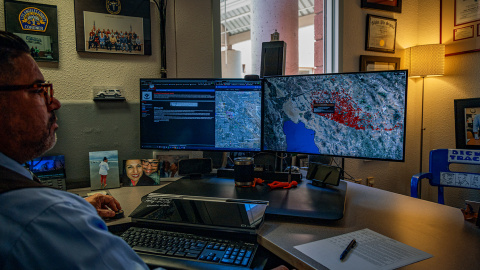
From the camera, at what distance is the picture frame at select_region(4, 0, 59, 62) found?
1.32 m

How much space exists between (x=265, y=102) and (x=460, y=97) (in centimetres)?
211

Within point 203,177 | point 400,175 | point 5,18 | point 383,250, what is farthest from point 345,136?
point 400,175

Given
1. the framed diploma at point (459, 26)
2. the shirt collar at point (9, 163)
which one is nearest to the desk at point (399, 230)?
the shirt collar at point (9, 163)

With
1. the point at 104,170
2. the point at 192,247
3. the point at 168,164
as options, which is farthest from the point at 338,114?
the point at 104,170

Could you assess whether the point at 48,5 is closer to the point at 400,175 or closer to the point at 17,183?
the point at 17,183

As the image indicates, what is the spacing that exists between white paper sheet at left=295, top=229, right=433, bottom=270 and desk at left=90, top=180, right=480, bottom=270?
0.02m

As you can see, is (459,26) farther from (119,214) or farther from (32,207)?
(32,207)

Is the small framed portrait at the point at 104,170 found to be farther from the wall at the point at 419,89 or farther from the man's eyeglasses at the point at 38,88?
the wall at the point at 419,89

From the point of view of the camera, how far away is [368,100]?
109 centimetres

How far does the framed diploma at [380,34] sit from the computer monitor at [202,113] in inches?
65.8

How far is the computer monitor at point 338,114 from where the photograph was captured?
3.45 feet

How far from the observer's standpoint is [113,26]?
4.94 ft

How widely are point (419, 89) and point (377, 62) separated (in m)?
0.55

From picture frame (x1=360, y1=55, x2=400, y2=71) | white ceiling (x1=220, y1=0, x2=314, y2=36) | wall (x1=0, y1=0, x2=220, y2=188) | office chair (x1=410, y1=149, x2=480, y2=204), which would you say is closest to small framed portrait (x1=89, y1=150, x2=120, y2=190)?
wall (x1=0, y1=0, x2=220, y2=188)
